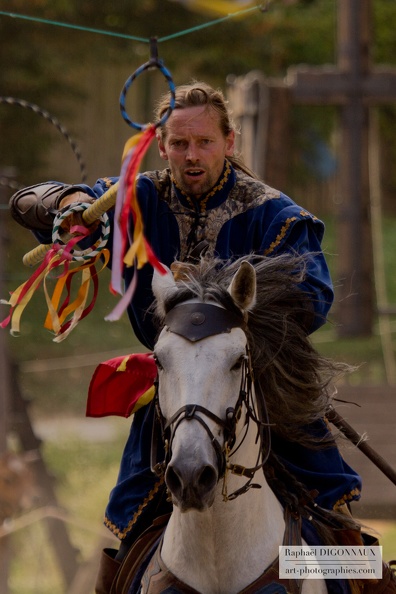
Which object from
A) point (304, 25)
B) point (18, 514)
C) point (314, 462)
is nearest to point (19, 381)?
point (18, 514)

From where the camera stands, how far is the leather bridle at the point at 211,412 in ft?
11.8

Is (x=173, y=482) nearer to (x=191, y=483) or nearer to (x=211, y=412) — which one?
(x=191, y=483)

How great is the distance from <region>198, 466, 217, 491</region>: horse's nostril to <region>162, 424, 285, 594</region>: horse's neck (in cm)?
36

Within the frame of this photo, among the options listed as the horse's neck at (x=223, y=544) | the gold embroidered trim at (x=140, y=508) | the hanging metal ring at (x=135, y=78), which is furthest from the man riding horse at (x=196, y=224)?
the hanging metal ring at (x=135, y=78)

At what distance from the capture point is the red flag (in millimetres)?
4512

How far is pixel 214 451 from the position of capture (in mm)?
3570

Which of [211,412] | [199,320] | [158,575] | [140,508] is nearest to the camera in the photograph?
[211,412]

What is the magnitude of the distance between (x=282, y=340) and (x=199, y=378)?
580 millimetres

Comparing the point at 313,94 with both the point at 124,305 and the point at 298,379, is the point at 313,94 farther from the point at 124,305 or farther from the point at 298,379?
the point at 124,305

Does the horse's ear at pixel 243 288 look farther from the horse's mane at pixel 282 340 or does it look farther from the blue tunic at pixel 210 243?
the blue tunic at pixel 210 243

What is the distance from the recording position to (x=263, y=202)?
452 centimetres

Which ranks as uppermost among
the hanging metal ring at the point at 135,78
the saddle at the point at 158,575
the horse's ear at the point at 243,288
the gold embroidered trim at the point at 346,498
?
the hanging metal ring at the point at 135,78

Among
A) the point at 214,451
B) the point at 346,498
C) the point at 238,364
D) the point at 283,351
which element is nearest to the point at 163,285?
the point at 238,364

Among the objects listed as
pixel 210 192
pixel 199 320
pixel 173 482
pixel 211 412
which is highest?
pixel 210 192
